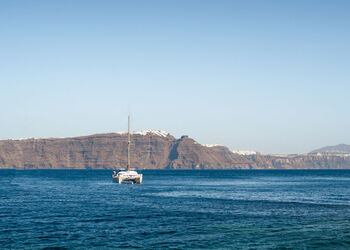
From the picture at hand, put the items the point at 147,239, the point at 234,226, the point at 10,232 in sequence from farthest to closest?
the point at 234,226 → the point at 10,232 → the point at 147,239

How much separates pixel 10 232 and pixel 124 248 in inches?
509

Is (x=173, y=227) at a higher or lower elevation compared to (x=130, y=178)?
lower

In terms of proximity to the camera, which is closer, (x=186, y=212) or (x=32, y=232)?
(x=32, y=232)

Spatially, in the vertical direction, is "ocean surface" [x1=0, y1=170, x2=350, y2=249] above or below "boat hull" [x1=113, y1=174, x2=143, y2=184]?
below

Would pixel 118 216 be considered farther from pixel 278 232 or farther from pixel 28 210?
pixel 278 232

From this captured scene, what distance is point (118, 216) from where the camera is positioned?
5019 centimetres

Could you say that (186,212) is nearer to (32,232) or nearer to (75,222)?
(75,222)

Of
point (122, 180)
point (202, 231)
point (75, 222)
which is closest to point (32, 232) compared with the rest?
point (75, 222)

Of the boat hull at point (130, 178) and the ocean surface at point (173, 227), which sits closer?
the ocean surface at point (173, 227)

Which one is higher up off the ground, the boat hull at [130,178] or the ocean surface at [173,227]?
the boat hull at [130,178]

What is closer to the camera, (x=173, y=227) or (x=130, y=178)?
(x=173, y=227)

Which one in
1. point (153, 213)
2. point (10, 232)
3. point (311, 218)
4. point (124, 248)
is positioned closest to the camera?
point (124, 248)

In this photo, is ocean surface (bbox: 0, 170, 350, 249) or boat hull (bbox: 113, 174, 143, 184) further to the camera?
boat hull (bbox: 113, 174, 143, 184)

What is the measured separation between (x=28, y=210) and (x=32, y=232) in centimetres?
1826
